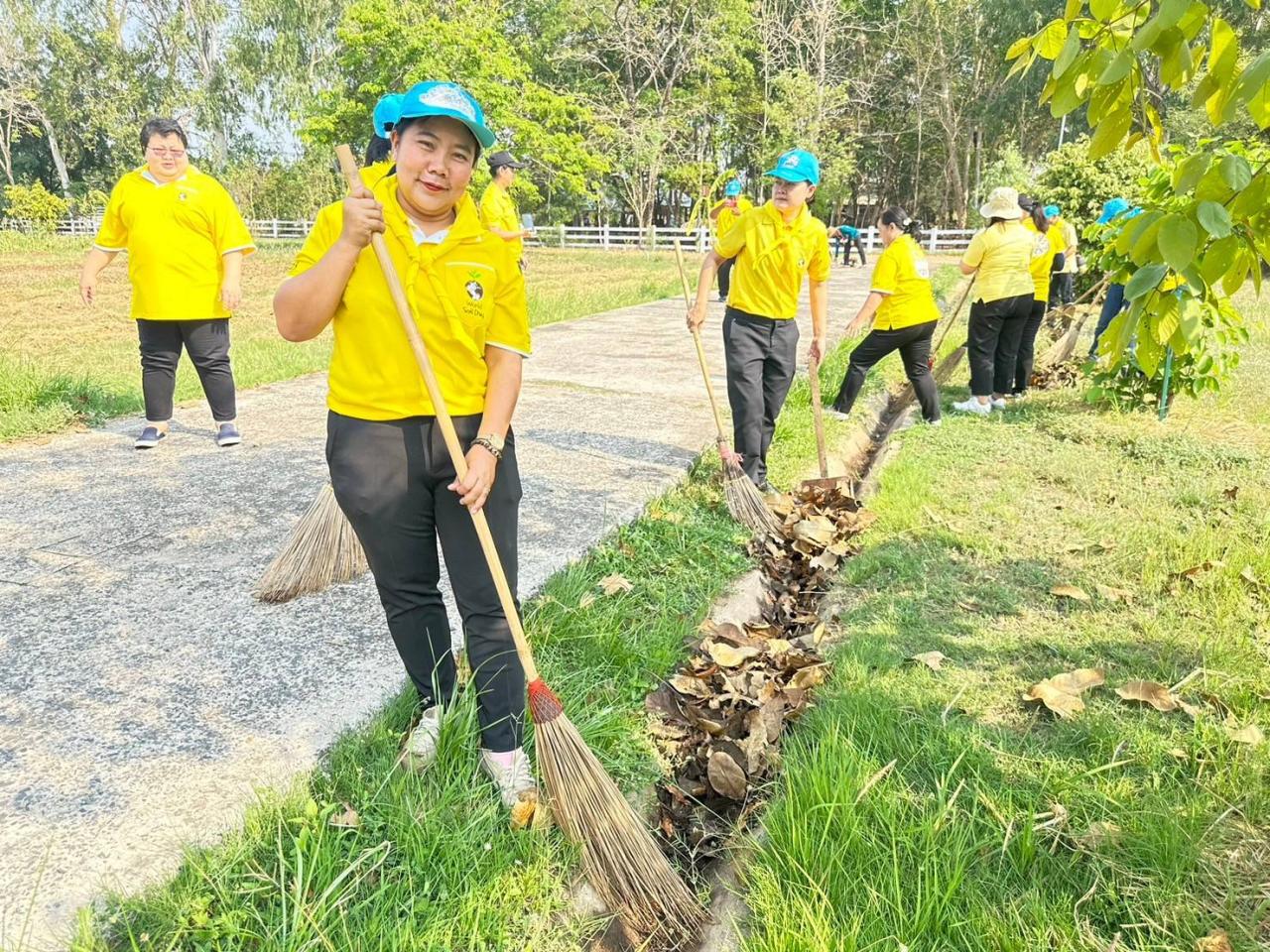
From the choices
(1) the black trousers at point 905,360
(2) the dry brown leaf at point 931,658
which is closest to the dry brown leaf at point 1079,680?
(2) the dry brown leaf at point 931,658

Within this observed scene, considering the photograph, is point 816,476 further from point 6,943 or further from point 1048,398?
point 6,943

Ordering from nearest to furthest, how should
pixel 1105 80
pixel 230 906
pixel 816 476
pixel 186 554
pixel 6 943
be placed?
pixel 1105 80, pixel 6 943, pixel 230 906, pixel 186 554, pixel 816 476

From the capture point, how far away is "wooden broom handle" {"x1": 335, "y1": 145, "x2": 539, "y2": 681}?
2.01 metres

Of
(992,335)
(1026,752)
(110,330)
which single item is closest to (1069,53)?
(1026,752)

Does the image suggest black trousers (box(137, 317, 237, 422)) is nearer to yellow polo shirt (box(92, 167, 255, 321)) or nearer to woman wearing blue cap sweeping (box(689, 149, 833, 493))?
yellow polo shirt (box(92, 167, 255, 321))

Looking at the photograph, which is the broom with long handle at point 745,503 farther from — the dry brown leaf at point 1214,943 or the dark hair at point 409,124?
the dry brown leaf at point 1214,943

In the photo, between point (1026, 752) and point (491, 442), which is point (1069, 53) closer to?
point (491, 442)

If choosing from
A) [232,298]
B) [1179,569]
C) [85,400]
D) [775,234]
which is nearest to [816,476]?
[775,234]

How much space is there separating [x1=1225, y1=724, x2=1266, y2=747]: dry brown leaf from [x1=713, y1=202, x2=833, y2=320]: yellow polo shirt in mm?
2958

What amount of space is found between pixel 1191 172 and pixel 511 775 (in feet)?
6.88

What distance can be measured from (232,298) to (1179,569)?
5170mm

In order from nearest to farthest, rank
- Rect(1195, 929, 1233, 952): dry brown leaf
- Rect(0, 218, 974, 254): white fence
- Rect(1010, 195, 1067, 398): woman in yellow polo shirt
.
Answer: Rect(1195, 929, 1233, 952): dry brown leaf
Rect(1010, 195, 1067, 398): woman in yellow polo shirt
Rect(0, 218, 974, 254): white fence

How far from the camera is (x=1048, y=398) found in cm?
752

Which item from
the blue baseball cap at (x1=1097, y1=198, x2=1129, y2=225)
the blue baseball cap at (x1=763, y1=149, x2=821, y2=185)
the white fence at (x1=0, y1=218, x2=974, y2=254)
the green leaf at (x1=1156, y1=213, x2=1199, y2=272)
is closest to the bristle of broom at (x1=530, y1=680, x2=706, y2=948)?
the green leaf at (x1=1156, y1=213, x2=1199, y2=272)
